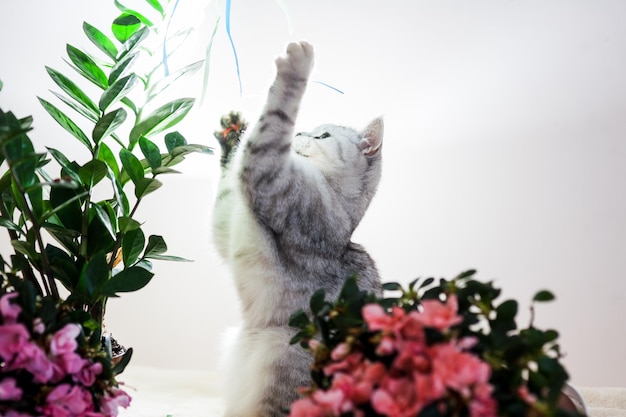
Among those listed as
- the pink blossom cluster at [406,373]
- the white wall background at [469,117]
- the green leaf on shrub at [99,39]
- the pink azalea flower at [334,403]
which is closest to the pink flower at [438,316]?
the pink blossom cluster at [406,373]

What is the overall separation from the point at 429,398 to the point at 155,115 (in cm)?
66

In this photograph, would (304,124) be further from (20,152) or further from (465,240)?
(20,152)

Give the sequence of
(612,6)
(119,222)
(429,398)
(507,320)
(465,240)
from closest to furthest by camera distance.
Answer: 1. (429,398)
2. (507,320)
3. (119,222)
4. (612,6)
5. (465,240)

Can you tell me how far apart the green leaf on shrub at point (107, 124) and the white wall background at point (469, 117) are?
Result: 2.01ft

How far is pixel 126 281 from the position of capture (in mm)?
856

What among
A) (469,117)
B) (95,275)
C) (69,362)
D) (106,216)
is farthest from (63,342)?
(469,117)

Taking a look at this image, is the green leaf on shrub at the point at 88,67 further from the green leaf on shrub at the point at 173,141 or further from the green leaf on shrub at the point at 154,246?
the green leaf on shrub at the point at 154,246

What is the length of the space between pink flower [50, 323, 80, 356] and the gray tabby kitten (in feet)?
1.29

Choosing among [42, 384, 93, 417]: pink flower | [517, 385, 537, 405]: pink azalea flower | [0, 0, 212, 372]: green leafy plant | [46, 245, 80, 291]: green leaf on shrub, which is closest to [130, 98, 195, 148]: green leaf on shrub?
[0, 0, 212, 372]: green leafy plant

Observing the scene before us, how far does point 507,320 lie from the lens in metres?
0.66

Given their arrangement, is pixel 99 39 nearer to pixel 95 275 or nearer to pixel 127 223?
pixel 127 223

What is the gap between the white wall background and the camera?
1.61 metres

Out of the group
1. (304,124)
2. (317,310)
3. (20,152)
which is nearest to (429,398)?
(317,310)

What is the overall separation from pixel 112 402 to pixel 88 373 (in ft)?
0.19
